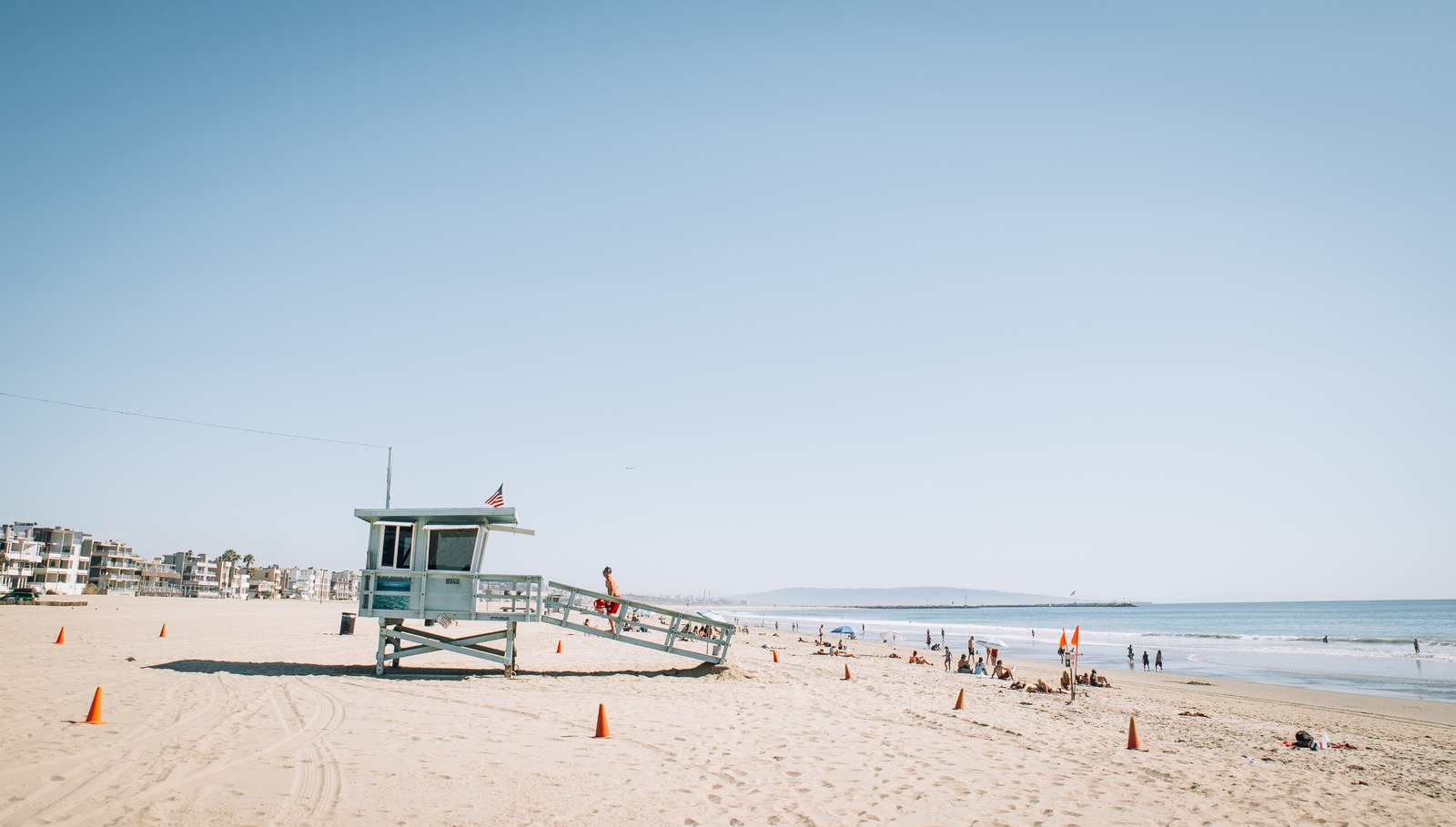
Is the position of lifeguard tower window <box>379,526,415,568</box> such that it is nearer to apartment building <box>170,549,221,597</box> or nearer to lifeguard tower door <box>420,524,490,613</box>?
lifeguard tower door <box>420,524,490,613</box>

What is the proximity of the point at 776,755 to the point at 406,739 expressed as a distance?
504 centimetres

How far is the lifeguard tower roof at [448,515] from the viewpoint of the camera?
1802 cm

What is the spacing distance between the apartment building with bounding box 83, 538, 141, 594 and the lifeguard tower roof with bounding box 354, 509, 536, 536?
119 meters

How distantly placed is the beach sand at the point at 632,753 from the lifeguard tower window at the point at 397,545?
103 inches

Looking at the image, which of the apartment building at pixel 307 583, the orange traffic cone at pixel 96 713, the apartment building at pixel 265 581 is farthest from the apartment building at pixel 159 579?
the orange traffic cone at pixel 96 713

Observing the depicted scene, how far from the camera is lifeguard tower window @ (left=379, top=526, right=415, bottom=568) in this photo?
59.8 ft

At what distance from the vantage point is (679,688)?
1669cm

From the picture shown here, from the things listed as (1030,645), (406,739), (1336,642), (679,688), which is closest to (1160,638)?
(1336,642)

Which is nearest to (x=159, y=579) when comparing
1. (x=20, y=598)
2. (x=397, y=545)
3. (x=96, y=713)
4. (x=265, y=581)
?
(x=265, y=581)

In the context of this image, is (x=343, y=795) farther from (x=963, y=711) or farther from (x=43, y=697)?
(x=963, y=711)

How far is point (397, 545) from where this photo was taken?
1825 cm

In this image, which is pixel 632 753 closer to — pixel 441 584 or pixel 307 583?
pixel 441 584

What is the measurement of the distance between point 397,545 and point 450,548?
3.92ft

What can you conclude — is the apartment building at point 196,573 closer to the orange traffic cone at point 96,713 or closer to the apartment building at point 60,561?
the apartment building at point 60,561
